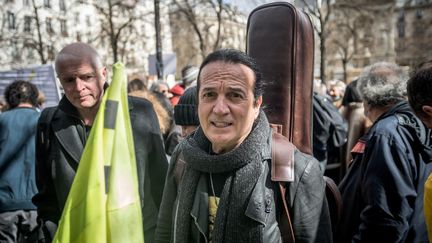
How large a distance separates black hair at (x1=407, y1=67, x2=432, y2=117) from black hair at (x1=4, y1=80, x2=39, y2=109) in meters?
3.63

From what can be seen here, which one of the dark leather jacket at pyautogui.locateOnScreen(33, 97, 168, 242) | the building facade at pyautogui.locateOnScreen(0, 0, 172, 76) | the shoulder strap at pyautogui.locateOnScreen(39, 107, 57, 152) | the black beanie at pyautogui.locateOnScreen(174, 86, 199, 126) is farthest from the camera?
the building facade at pyautogui.locateOnScreen(0, 0, 172, 76)

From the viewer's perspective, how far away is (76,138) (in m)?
3.08

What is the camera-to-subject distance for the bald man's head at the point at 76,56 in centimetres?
301

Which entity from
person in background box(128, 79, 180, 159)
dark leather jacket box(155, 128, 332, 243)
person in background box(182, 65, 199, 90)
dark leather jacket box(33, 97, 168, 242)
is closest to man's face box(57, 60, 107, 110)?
dark leather jacket box(33, 97, 168, 242)

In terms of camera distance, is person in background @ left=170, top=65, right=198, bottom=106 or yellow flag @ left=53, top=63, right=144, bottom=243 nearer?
yellow flag @ left=53, top=63, right=144, bottom=243

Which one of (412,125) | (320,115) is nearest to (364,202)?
(412,125)

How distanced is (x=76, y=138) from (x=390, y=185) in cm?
202

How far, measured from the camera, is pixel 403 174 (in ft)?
9.35

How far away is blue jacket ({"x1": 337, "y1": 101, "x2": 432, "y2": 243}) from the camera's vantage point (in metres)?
2.82

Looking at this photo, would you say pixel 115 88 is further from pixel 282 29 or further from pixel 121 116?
pixel 282 29

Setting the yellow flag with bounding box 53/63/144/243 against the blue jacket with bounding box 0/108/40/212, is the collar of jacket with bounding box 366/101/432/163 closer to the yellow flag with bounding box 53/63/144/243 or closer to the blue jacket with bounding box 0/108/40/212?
the yellow flag with bounding box 53/63/144/243

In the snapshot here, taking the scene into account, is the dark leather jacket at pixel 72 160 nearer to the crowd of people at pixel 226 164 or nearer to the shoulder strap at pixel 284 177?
the crowd of people at pixel 226 164

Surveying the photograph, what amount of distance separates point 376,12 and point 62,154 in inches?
1219

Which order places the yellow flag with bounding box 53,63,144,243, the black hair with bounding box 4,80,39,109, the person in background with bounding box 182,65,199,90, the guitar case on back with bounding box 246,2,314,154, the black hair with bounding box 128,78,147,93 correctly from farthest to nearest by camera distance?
1. the person in background with bounding box 182,65,199,90
2. the black hair with bounding box 128,78,147,93
3. the black hair with bounding box 4,80,39,109
4. the guitar case on back with bounding box 246,2,314,154
5. the yellow flag with bounding box 53,63,144,243
